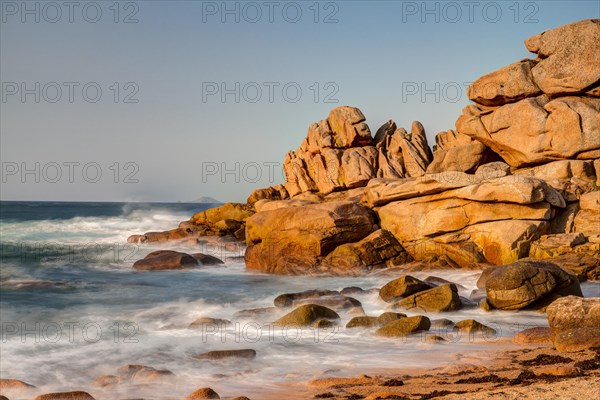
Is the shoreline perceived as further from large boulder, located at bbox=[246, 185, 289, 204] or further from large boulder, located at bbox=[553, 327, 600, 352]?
large boulder, located at bbox=[246, 185, 289, 204]

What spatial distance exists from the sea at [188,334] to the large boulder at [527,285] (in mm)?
336

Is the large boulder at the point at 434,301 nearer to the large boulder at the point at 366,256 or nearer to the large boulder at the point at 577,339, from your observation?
the large boulder at the point at 577,339

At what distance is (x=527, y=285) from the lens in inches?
518

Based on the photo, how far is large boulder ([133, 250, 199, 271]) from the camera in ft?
79.6

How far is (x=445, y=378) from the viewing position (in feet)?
27.0

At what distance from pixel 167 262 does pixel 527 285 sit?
51.4 feet

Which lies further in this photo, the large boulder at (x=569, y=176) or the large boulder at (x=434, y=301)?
the large boulder at (x=569, y=176)

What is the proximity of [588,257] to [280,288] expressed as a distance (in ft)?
32.0

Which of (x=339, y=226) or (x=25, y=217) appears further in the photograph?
(x=25, y=217)

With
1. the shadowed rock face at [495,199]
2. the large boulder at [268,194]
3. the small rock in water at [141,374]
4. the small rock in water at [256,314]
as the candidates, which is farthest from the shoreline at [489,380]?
the large boulder at [268,194]

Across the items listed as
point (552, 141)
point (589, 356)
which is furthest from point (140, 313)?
point (552, 141)

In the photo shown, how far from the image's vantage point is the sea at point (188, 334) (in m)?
9.37

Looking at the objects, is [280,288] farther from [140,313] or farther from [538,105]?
[538,105]

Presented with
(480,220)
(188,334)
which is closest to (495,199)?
(480,220)
